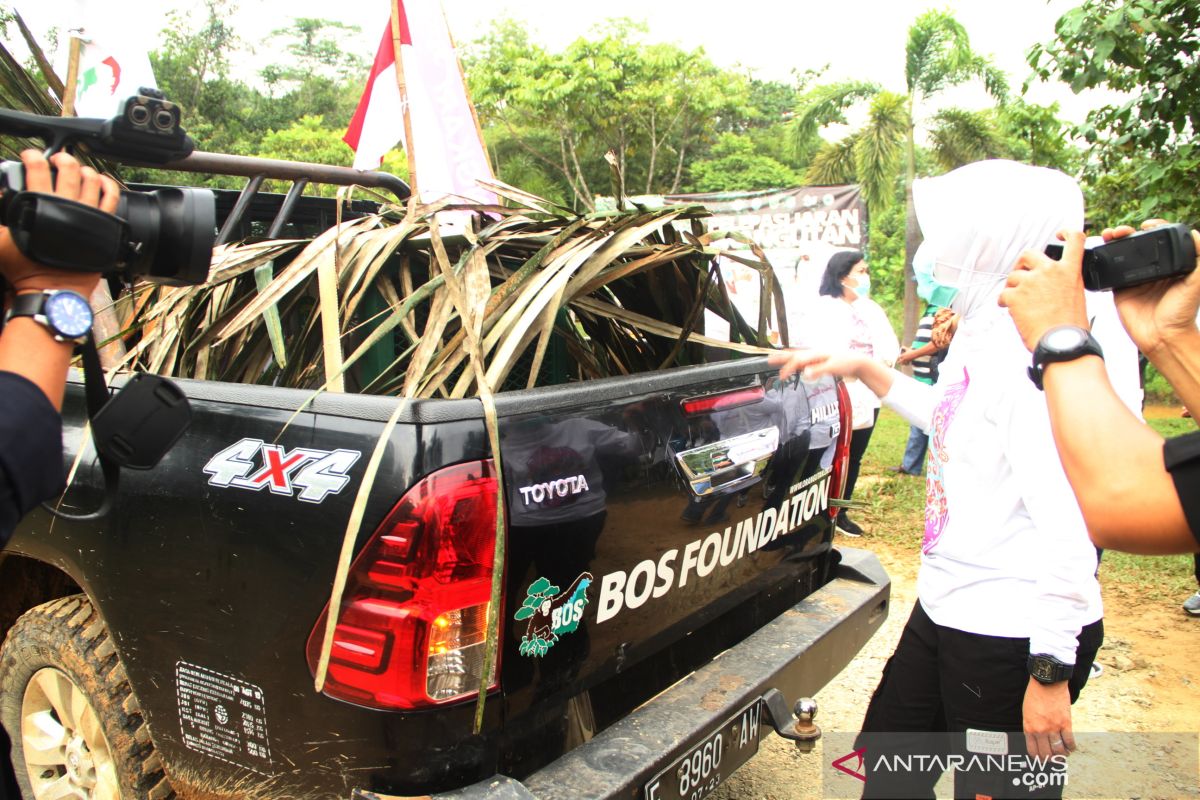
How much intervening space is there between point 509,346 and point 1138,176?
13.2 ft

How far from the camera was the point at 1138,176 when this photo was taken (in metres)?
4.58

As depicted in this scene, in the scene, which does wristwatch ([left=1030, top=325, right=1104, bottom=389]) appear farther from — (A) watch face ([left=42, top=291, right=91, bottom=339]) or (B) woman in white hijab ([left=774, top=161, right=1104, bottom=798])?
(A) watch face ([left=42, top=291, right=91, bottom=339])

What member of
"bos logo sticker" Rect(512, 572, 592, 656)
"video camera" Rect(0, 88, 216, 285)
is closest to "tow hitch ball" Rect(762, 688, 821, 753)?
"bos logo sticker" Rect(512, 572, 592, 656)

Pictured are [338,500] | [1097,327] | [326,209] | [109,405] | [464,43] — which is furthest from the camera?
[464,43]

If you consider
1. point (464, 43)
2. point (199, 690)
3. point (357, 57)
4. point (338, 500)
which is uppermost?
point (357, 57)

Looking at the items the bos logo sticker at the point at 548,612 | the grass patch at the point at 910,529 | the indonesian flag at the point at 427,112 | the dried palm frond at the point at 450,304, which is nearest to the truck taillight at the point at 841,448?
the dried palm frond at the point at 450,304

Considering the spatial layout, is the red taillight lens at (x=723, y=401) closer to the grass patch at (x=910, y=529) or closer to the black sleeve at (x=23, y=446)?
the black sleeve at (x=23, y=446)

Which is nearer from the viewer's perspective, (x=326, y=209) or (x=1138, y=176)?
(x=326, y=209)

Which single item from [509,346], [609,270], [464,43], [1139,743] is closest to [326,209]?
[609,270]

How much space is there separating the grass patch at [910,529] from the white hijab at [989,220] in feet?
6.63

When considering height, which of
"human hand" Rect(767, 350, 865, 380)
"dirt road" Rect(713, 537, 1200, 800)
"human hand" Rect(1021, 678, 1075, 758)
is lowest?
"dirt road" Rect(713, 537, 1200, 800)

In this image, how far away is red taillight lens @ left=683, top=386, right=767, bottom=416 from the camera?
92.4 inches

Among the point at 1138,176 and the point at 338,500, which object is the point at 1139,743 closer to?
the point at 1138,176

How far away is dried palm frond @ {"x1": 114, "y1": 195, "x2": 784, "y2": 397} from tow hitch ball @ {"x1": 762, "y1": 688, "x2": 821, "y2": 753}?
1.02 meters
